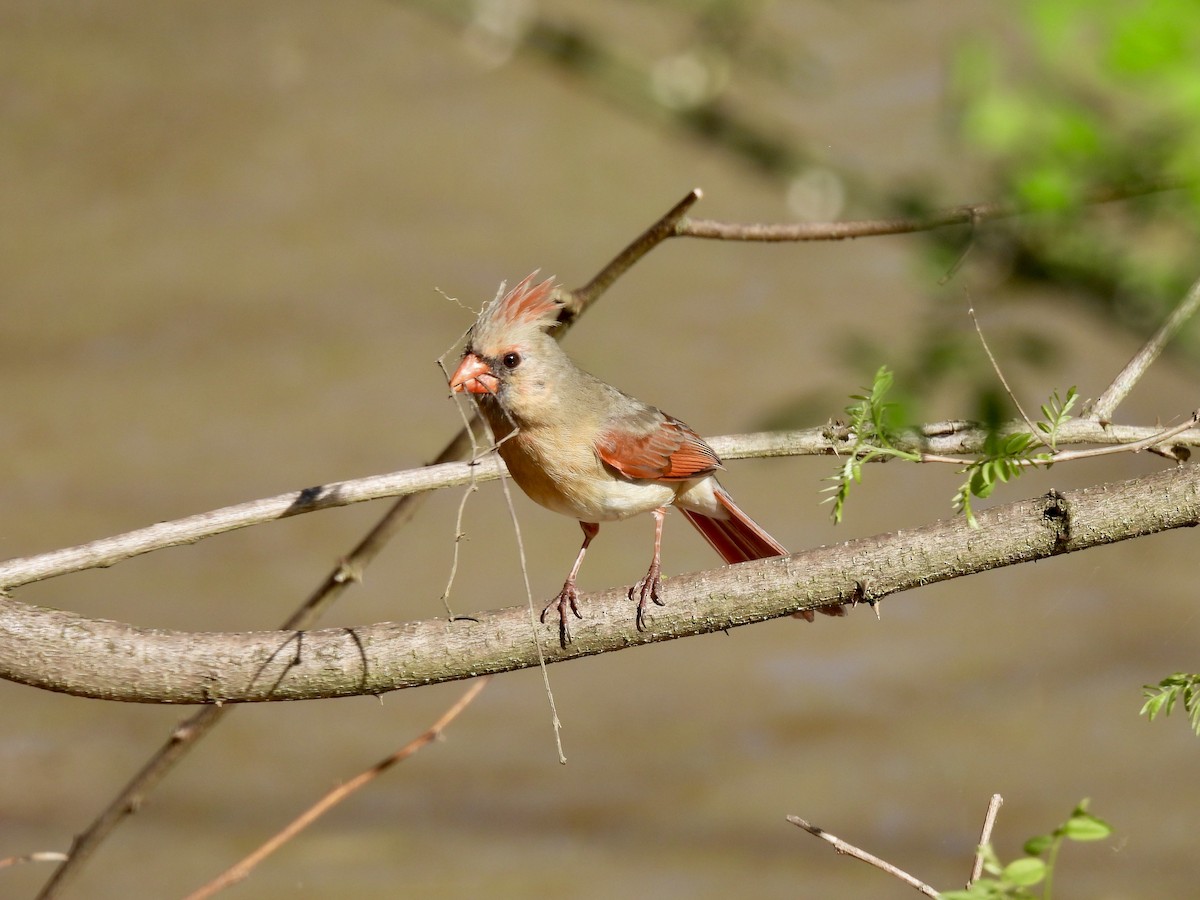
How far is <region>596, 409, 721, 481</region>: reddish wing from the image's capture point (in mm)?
3330

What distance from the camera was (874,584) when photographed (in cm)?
242

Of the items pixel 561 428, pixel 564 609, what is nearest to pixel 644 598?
pixel 564 609

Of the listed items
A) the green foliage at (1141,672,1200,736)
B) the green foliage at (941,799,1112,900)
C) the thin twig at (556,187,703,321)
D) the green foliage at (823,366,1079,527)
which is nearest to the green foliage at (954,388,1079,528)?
the green foliage at (823,366,1079,527)

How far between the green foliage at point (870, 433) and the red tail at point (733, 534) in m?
1.33

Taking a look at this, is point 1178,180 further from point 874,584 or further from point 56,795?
point 56,795

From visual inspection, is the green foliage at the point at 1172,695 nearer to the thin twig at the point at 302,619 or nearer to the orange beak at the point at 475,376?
the thin twig at the point at 302,619

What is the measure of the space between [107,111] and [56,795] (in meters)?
5.65

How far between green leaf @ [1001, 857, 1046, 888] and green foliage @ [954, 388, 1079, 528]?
1.74ft

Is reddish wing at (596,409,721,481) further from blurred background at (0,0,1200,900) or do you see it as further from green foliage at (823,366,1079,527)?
green foliage at (823,366,1079,527)

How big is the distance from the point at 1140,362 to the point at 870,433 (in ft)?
2.55

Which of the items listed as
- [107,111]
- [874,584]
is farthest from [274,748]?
[107,111]

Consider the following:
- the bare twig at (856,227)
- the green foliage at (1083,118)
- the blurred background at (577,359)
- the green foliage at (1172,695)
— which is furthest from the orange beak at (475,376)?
the green foliage at (1172,695)

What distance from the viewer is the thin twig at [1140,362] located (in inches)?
93.8

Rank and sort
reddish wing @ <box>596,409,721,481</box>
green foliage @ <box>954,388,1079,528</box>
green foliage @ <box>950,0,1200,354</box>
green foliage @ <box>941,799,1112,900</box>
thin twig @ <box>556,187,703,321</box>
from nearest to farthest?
green foliage @ <box>950,0,1200,354</box> → green foliage @ <box>941,799,1112,900</box> → green foliage @ <box>954,388,1079,528</box> → thin twig @ <box>556,187,703,321</box> → reddish wing @ <box>596,409,721,481</box>
